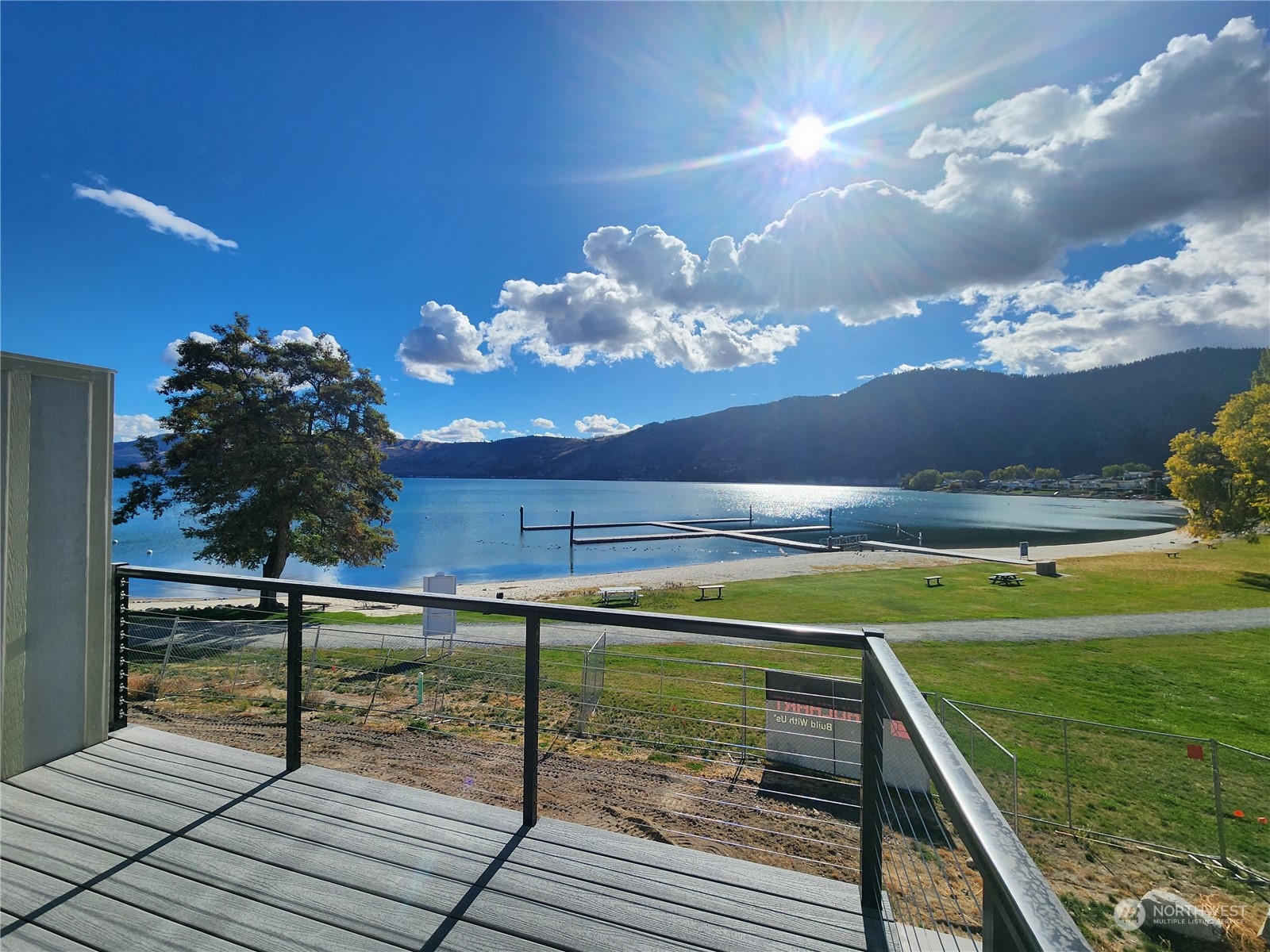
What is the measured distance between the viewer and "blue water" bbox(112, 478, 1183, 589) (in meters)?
32.8

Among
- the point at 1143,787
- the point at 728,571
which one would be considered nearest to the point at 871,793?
the point at 1143,787

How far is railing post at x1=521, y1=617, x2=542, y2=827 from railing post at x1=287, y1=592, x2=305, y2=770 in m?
1.12

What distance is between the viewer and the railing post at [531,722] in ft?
7.14

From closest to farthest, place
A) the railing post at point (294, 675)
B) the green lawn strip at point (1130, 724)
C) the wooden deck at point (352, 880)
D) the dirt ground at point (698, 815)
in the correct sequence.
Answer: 1. the wooden deck at point (352, 880)
2. the railing post at point (294, 675)
3. the dirt ground at point (698, 815)
4. the green lawn strip at point (1130, 724)

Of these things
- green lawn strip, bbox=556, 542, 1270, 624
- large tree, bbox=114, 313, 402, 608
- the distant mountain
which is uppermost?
the distant mountain

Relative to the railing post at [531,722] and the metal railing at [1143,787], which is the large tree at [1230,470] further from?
the railing post at [531,722]

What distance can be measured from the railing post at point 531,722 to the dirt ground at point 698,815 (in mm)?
1482

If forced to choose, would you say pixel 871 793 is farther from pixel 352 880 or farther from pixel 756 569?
pixel 756 569

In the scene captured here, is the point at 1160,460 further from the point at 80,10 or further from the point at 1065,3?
the point at 80,10

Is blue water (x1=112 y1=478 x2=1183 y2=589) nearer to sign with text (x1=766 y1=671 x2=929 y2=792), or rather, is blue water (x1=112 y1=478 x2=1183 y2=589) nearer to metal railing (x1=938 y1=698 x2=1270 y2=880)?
sign with text (x1=766 y1=671 x2=929 y2=792)

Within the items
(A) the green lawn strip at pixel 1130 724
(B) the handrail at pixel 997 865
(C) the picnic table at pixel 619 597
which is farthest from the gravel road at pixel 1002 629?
(B) the handrail at pixel 997 865

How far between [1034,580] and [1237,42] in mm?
16613

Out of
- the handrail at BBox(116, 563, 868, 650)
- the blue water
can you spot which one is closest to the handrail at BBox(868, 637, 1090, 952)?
the handrail at BBox(116, 563, 868, 650)

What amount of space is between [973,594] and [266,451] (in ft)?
75.3
